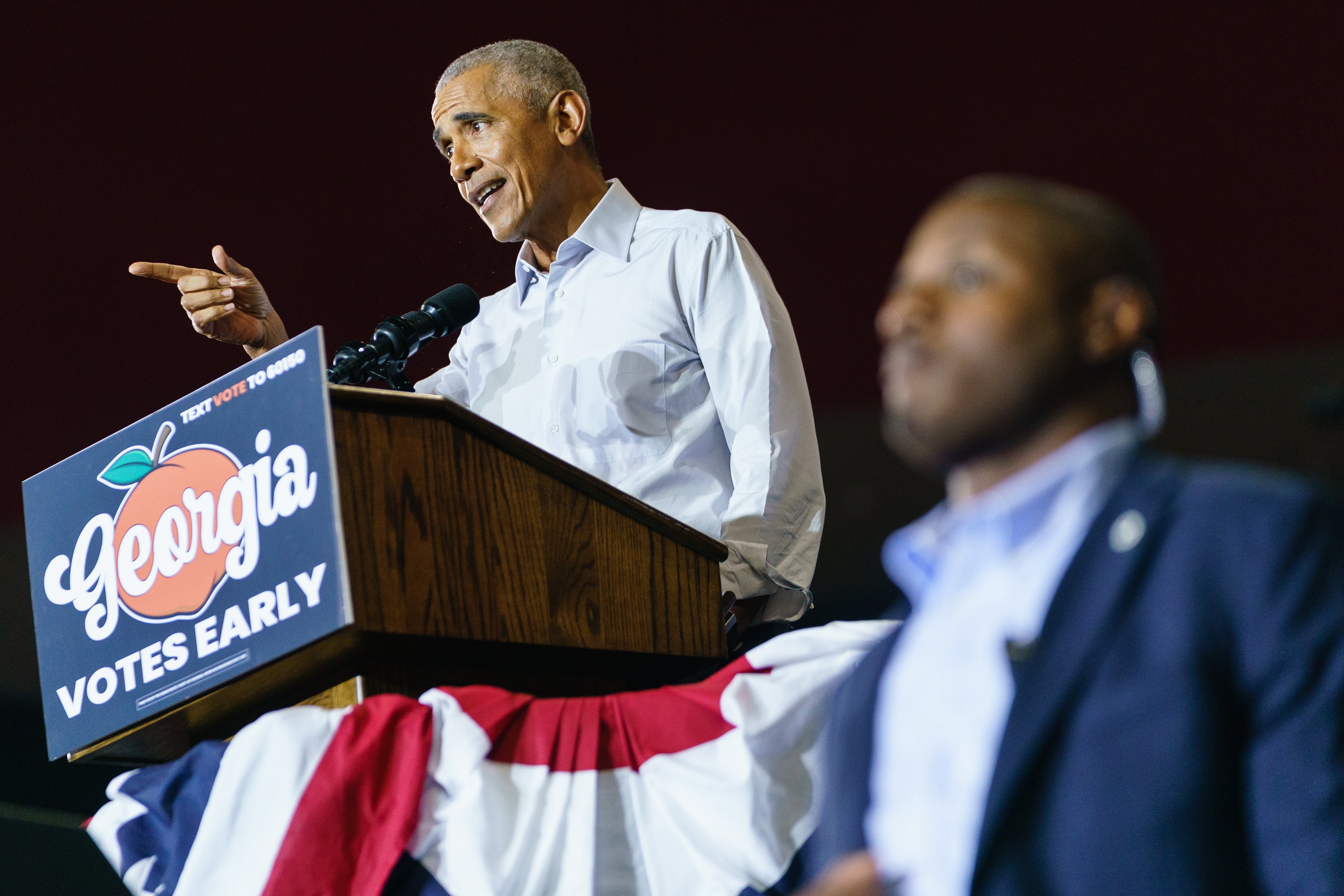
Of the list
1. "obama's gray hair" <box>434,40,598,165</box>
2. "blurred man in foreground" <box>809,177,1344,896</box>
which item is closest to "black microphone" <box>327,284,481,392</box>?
"obama's gray hair" <box>434,40,598,165</box>

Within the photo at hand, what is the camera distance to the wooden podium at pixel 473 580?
1.30 metres

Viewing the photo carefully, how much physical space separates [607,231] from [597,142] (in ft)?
5.19

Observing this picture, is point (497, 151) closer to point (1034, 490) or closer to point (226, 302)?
point (226, 302)

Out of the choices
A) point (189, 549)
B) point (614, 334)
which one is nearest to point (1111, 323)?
point (189, 549)


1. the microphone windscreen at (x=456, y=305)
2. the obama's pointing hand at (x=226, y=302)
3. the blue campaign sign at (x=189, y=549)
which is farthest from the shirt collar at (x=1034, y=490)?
the obama's pointing hand at (x=226, y=302)

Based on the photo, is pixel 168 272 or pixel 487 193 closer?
pixel 168 272

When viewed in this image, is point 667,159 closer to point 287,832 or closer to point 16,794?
point 16,794

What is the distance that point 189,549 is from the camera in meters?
1.33

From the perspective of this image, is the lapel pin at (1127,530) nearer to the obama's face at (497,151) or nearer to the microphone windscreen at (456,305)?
the microphone windscreen at (456,305)

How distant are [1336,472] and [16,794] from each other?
3.01 meters

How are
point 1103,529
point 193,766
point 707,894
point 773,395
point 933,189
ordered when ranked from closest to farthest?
point 1103,529 < point 707,894 < point 193,766 < point 773,395 < point 933,189

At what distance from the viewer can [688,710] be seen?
52.3 inches

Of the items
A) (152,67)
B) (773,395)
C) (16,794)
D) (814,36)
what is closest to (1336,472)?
(814,36)

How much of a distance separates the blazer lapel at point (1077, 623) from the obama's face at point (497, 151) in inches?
50.1
